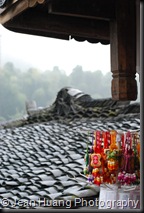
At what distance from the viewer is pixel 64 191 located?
488cm

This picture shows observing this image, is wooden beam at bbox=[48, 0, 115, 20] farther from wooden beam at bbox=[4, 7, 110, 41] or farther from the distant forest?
the distant forest

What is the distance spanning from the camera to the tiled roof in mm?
5047

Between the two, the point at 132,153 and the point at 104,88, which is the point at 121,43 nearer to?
the point at 132,153

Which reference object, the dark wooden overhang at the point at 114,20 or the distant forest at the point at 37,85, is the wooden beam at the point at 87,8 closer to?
the dark wooden overhang at the point at 114,20

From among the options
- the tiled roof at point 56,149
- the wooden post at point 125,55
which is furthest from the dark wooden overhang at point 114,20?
the tiled roof at point 56,149

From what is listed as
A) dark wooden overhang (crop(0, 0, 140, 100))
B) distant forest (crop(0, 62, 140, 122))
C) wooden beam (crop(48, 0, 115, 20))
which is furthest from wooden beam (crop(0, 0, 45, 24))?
distant forest (crop(0, 62, 140, 122))

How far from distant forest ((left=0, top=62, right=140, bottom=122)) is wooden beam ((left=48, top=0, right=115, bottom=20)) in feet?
64.9

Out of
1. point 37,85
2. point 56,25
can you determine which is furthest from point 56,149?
point 37,85

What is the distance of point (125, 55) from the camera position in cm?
293

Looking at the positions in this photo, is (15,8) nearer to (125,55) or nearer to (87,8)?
(87,8)

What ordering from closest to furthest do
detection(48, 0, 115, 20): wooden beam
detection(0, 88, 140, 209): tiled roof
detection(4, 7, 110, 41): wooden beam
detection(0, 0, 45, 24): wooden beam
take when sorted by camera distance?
detection(0, 0, 45, 24): wooden beam → detection(48, 0, 115, 20): wooden beam → detection(4, 7, 110, 41): wooden beam → detection(0, 88, 140, 209): tiled roof

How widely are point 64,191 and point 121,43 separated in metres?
2.50

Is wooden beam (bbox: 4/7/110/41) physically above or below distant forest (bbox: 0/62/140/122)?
above

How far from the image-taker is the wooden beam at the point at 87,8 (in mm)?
2900
